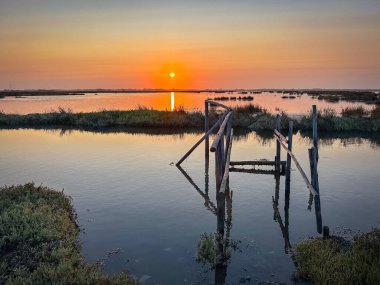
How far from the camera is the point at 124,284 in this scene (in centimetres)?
709

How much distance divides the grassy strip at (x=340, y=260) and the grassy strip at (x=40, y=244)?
388 centimetres

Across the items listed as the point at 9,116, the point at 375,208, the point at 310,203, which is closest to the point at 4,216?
the point at 310,203

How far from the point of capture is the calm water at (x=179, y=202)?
8.84m

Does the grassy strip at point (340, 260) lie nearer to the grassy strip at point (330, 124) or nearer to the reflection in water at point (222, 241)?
the reflection in water at point (222, 241)

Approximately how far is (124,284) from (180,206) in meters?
6.02

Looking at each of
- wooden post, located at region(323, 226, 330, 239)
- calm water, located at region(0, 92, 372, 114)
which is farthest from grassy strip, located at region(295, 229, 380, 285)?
calm water, located at region(0, 92, 372, 114)

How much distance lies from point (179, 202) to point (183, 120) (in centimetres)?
2223

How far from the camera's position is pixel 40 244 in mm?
8625

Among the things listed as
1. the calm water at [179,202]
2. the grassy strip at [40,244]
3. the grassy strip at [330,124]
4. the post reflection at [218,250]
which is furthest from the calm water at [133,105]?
the post reflection at [218,250]

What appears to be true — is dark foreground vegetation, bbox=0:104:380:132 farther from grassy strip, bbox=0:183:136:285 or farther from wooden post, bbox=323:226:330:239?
wooden post, bbox=323:226:330:239

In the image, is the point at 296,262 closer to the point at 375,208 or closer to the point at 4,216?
the point at 375,208

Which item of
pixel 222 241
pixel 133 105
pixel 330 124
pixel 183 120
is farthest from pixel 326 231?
pixel 133 105

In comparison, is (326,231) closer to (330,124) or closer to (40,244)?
(40,244)

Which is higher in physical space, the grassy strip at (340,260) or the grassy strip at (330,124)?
the grassy strip at (330,124)
